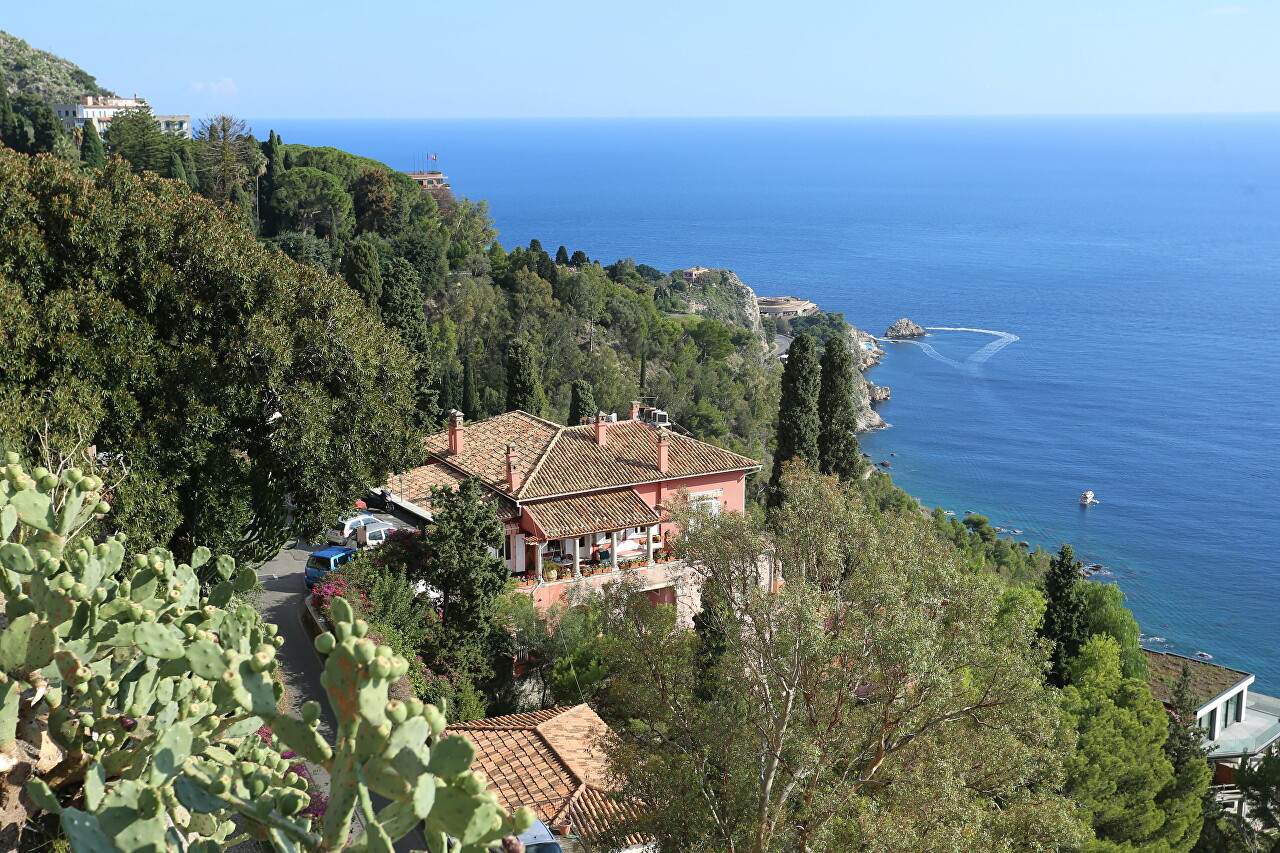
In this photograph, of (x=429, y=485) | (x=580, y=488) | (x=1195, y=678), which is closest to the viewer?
(x=580, y=488)

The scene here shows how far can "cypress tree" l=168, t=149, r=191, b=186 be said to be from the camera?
141 ft

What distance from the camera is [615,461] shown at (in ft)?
80.2

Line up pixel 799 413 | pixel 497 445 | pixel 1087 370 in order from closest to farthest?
1. pixel 497 445
2. pixel 799 413
3. pixel 1087 370

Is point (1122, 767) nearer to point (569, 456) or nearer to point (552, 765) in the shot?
point (552, 765)

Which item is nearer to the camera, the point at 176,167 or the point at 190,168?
the point at 176,167

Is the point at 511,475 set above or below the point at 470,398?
above

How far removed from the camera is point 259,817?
12.1 feet

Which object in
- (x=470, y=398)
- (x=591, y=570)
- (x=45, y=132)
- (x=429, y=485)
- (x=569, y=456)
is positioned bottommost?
(x=591, y=570)

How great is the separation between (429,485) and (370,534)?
2233 mm

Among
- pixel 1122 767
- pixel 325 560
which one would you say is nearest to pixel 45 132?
pixel 325 560

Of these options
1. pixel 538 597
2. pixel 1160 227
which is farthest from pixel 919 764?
pixel 1160 227

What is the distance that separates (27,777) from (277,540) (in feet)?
36.4

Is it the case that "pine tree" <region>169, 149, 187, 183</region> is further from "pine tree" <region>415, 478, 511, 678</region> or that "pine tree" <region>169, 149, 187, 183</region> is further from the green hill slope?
the green hill slope

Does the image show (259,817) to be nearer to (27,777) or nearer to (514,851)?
(514,851)
